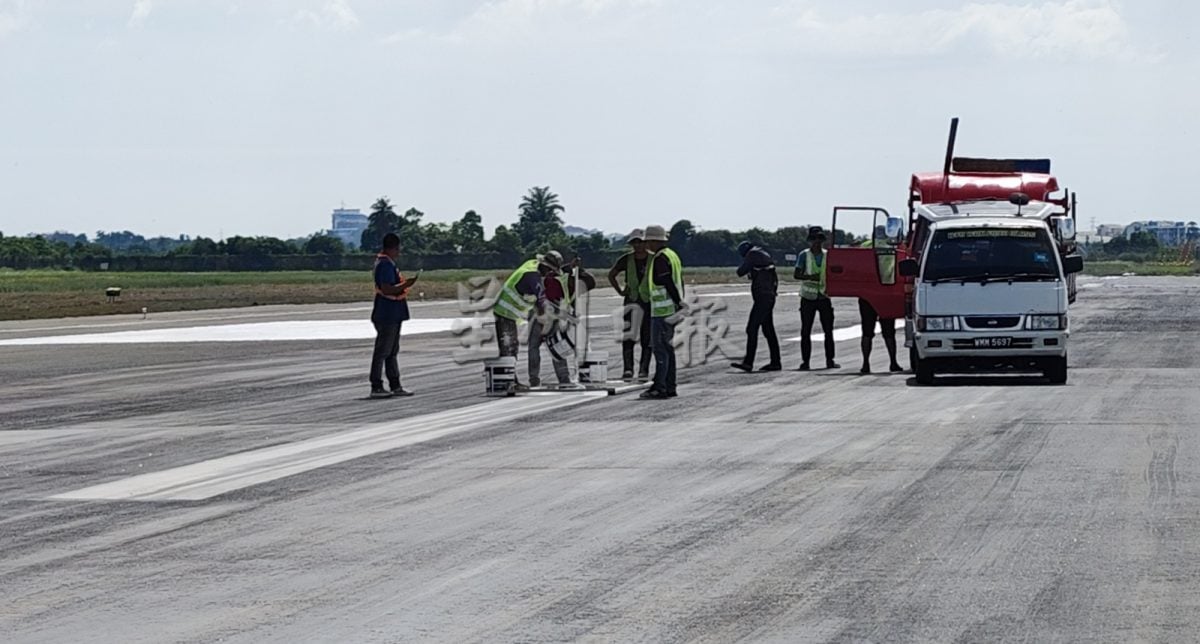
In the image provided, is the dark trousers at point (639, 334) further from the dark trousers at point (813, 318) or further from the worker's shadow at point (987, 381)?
the worker's shadow at point (987, 381)

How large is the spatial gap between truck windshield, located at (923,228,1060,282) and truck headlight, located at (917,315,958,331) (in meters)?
0.59

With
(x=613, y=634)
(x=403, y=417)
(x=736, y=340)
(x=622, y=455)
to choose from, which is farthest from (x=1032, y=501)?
(x=736, y=340)

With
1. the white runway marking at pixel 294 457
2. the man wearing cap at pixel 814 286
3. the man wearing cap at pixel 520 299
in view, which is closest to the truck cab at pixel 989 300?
the man wearing cap at pixel 814 286

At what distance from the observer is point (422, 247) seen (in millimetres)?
161500

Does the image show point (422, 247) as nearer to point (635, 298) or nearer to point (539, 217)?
point (539, 217)

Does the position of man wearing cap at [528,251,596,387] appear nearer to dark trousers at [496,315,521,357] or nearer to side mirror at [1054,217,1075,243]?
dark trousers at [496,315,521,357]

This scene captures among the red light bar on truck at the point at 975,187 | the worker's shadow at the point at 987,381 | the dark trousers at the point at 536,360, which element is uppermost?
the red light bar on truck at the point at 975,187

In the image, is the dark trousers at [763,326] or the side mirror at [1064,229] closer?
the dark trousers at [763,326]

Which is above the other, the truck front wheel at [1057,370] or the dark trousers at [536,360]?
the dark trousers at [536,360]

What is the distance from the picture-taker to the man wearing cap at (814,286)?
2481 cm

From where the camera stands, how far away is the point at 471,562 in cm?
958

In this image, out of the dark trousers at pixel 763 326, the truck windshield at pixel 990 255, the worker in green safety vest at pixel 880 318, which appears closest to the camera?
the truck windshield at pixel 990 255

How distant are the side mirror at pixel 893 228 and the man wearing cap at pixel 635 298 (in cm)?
459

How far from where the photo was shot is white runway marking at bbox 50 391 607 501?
12.8m
